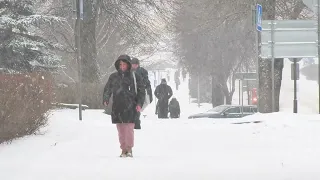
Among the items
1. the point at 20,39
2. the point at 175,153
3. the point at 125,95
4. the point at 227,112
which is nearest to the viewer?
the point at 125,95

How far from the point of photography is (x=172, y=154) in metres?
9.03

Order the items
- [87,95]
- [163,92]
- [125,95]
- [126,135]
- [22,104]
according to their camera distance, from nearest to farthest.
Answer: [125,95] → [126,135] → [22,104] → [87,95] → [163,92]

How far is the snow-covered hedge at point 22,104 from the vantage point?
8922mm

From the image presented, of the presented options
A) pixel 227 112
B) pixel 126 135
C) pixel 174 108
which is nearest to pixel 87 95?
pixel 174 108

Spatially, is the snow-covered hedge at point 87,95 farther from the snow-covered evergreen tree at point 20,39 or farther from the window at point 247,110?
the window at point 247,110

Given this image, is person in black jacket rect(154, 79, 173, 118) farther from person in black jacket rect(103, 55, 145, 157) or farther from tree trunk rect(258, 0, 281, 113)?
person in black jacket rect(103, 55, 145, 157)

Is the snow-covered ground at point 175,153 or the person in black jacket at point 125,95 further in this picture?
the person in black jacket at point 125,95

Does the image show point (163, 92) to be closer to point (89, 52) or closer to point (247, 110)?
point (89, 52)

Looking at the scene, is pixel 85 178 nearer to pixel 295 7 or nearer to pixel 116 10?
pixel 295 7

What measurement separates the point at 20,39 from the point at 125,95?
1059 cm

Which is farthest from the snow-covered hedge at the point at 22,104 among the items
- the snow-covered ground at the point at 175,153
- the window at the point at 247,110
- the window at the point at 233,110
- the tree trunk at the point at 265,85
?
the window at the point at 247,110

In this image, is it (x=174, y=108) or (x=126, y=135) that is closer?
(x=126, y=135)

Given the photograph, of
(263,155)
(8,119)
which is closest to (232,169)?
(263,155)

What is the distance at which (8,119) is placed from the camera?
29.3ft
